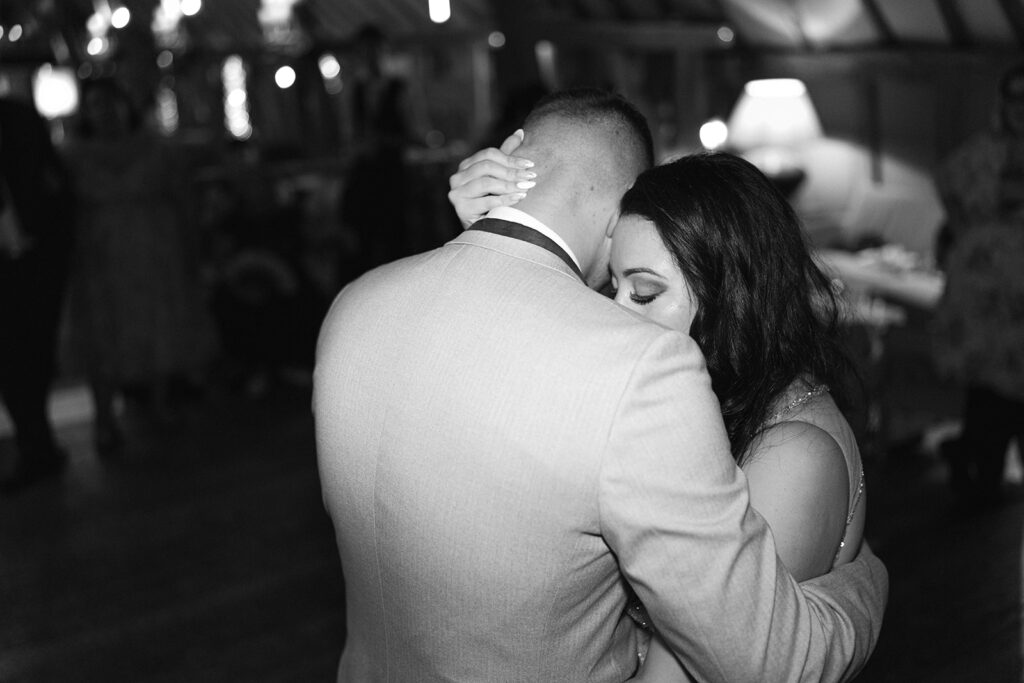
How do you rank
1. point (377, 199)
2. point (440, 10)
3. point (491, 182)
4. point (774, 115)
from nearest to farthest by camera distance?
point (491, 182), point (377, 199), point (774, 115), point (440, 10)

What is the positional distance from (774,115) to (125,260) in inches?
210

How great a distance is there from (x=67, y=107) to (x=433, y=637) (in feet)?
29.7

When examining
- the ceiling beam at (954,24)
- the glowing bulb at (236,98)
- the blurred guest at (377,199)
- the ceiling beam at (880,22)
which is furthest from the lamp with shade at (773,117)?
the glowing bulb at (236,98)

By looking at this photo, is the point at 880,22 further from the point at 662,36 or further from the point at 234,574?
the point at 234,574

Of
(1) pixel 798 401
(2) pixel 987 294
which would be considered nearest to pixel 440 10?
(2) pixel 987 294

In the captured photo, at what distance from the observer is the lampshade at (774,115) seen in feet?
27.6

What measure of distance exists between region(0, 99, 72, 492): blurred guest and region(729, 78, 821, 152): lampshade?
5.47 metres

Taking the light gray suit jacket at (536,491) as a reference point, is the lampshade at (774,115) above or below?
below

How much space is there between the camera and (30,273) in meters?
4.76

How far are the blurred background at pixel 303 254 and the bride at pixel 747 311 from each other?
0.31 meters

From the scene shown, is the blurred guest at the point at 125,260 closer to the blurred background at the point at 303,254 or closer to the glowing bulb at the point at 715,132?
the blurred background at the point at 303,254

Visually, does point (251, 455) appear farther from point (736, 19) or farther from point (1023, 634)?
point (736, 19)

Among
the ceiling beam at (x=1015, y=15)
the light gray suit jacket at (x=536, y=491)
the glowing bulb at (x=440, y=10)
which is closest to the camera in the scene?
the light gray suit jacket at (x=536, y=491)

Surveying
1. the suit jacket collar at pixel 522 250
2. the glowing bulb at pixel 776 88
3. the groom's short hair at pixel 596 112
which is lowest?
the glowing bulb at pixel 776 88
